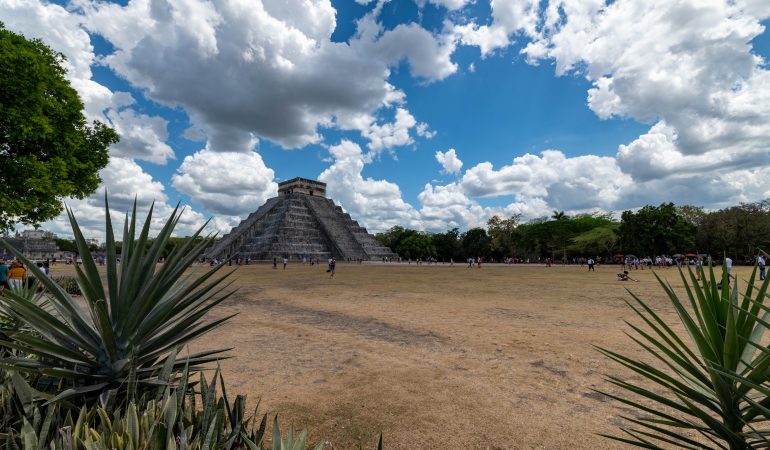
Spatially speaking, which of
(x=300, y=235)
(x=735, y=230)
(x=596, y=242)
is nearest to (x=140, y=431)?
(x=300, y=235)

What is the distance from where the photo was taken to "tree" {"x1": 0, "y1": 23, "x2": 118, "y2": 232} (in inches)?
455

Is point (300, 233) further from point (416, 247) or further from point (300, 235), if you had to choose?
point (416, 247)

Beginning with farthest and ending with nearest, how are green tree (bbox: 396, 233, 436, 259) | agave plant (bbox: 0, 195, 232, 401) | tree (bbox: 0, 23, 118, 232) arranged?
green tree (bbox: 396, 233, 436, 259) < tree (bbox: 0, 23, 118, 232) < agave plant (bbox: 0, 195, 232, 401)

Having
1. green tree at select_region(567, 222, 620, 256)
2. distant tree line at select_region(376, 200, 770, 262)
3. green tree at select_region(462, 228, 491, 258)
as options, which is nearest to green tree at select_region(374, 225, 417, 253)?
distant tree line at select_region(376, 200, 770, 262)

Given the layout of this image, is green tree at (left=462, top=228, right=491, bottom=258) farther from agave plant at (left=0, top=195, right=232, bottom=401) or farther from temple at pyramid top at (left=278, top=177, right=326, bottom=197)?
agave plant at (left=0, top=195, right=232, bottom=401)

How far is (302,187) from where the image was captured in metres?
64.6

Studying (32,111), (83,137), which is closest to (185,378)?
(32,111)

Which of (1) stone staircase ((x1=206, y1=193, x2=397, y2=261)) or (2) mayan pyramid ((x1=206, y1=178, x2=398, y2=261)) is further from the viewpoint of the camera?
(2) mayan pyramid ((x1=206, y1=178, x2=398, y2=261))

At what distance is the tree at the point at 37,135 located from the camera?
1155 centimetres

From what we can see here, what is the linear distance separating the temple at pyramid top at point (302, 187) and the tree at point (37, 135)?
49094 mm

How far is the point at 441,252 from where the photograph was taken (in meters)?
73.2

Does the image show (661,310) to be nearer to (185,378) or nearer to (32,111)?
(185,378)

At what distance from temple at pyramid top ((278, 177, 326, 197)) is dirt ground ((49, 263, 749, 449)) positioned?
183 ft

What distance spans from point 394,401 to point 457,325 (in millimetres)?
4230
